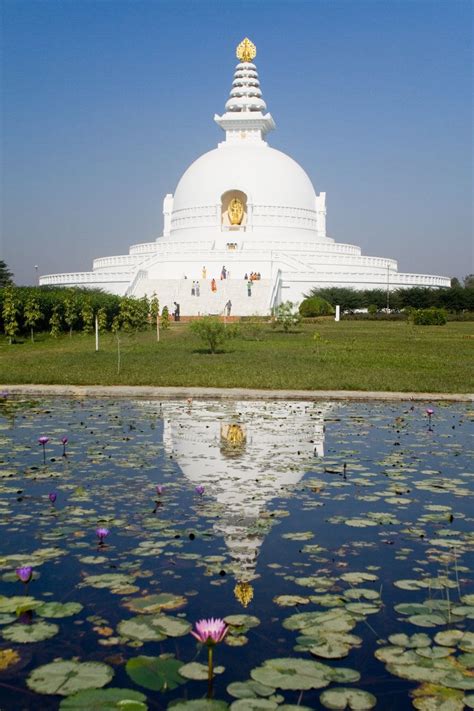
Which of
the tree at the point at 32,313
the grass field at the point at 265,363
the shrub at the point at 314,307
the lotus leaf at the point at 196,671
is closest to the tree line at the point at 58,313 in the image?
the tree at the point at 32,313

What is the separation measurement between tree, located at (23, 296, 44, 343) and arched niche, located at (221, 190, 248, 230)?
84.5ft

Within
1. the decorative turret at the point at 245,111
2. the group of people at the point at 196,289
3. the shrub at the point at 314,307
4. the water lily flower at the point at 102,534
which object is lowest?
the water lily flower at the point at 102,534

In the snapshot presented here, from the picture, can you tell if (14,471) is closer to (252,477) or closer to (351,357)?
(252,477)

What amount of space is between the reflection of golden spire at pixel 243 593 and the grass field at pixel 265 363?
8.12 metres

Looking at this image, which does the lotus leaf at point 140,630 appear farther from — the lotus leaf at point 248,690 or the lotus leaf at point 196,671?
the lotus leaf at point 248,690

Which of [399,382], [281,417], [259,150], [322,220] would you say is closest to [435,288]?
[322,220]

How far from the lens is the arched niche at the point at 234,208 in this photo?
51.7 meters

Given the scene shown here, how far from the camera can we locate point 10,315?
84.0ft

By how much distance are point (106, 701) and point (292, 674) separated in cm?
76

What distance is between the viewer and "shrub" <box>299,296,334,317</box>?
37.7 m

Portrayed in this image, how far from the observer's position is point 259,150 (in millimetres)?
53375

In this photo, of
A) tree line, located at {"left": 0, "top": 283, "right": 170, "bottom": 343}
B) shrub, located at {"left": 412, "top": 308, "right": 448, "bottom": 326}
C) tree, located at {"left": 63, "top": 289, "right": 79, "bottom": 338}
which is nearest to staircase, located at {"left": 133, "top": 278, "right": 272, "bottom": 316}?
shrub, located at {"left": 412, "top": 308, "right": 448, "bottom": 326}

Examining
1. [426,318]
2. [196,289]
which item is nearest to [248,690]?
[426,318]

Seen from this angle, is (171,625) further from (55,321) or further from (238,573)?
(55,321)
